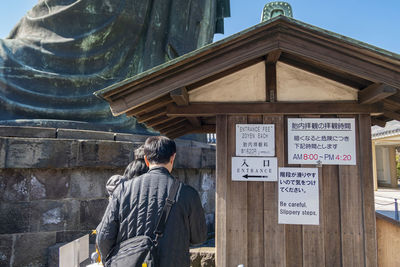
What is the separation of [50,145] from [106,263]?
3101 mm

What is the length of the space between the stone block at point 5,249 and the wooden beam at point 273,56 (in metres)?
4.36

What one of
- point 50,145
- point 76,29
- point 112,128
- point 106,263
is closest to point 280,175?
point 106,263

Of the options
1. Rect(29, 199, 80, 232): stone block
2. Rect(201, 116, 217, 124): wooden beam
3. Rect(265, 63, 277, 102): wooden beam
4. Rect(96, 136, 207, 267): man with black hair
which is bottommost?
Rect(29, 199, 80, 232): stone block

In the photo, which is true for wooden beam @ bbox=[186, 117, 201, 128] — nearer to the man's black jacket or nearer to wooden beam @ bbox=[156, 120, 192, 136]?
wooden beam @ bbox=[156, 120, 192, 136]

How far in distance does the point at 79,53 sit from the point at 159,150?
5.13 m

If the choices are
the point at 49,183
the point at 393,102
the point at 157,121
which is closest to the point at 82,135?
the point at 49,183

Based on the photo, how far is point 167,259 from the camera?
1706 mm

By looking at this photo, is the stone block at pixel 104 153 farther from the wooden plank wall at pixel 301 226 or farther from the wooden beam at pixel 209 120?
the wooden plank wall at pixel 301 226

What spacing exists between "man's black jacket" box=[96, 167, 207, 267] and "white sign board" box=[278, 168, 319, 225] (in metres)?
1.11

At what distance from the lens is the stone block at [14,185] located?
4035mm

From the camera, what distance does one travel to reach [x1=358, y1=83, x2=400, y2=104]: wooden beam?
2.29 metres

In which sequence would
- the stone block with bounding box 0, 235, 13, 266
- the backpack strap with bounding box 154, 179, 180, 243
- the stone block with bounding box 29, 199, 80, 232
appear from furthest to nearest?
1. the stone block with bounding box 29, 199, 80, 232
2. the stone block with bounding box 0, 235, 13, 266
3. the backpack strap with bounding box 154, 179, 180, 243

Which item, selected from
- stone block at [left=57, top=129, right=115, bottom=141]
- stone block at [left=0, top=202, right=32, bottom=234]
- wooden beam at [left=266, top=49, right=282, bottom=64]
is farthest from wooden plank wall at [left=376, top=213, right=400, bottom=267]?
stone block at [left=0, top=202, right=32, bottom=234]

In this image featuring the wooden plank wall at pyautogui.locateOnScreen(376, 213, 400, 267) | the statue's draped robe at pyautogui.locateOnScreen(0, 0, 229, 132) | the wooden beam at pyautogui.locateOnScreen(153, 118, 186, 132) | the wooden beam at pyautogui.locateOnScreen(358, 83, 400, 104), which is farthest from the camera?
the statue's draped robe at pyautogui.locateOnScreen(0, 0, 229, 132)
